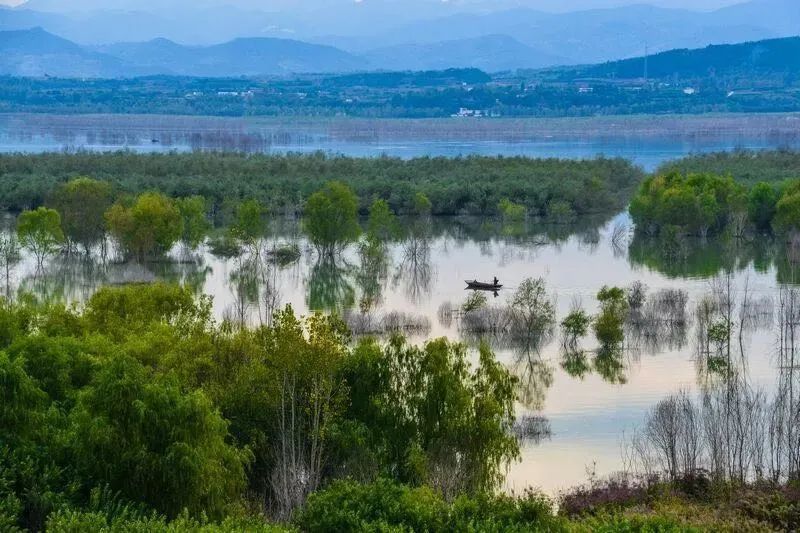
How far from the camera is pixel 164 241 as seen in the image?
47906mm

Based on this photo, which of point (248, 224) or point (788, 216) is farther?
point (788, 216)

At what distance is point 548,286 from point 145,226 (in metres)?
Answer: 12.8

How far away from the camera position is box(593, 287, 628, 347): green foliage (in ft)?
112

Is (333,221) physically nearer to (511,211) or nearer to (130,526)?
(511,211)

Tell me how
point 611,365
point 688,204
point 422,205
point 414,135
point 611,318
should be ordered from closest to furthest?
point 611,365, point 611,318, point 688,204, point 422,205, point 414,135

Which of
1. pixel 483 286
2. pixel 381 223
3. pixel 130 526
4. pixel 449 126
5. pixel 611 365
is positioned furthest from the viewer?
pixel 449 126

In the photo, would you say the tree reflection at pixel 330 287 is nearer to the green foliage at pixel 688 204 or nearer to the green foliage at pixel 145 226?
the green foliage at pixel 145 226

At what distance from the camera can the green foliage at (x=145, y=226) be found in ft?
156

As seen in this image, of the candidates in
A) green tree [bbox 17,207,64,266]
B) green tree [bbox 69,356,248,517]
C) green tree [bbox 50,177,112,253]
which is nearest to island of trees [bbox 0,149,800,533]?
green tree [bbox 69,356,248,517]

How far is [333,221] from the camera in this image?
50094mm

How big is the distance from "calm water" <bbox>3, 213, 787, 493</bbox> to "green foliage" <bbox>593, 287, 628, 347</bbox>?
378 millimetres

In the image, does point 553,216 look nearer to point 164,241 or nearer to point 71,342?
point 164,241

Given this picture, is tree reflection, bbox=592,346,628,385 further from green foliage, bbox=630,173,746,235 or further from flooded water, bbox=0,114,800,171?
flooded water, bbox=0,114,800,171

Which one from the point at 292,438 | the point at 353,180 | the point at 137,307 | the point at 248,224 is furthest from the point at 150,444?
the point at 353,180
